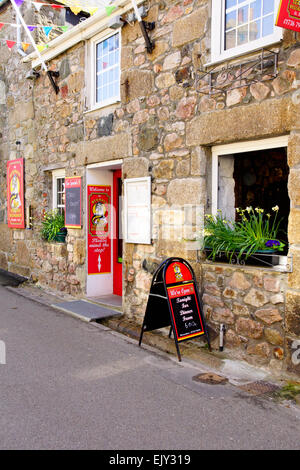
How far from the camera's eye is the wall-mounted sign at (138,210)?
6387 millimetres

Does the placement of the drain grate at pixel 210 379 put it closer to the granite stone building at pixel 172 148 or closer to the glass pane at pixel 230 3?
the granite stone building at pixel 172 148

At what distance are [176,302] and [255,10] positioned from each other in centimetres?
354

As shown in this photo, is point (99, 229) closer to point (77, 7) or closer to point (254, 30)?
point (77, 7)

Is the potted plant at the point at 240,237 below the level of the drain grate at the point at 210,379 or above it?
above

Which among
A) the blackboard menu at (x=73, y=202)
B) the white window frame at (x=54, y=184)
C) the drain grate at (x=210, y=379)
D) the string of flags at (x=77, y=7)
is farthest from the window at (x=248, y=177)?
the white window frame at (x=54, y=184)

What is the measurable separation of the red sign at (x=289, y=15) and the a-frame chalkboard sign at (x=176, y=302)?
2.74 meters

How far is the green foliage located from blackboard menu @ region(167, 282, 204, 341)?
14.4ft

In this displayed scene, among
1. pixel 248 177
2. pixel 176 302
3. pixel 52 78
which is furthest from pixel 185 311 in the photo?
pixel 52 78

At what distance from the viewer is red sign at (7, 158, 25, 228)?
10266mm

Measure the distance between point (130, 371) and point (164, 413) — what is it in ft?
3.50

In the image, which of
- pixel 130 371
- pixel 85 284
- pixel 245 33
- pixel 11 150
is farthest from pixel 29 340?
pixel 11 150

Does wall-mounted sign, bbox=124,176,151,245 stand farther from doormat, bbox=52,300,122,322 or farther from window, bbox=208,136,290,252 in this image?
doormat, bbox=52,300,122,322

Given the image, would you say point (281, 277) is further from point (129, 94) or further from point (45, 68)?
point (45, 68)

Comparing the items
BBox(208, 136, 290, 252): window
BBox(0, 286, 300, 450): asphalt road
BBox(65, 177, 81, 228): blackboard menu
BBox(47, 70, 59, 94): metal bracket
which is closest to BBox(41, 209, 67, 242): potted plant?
BBox(65, 177, 81, 228): blackboard menu
